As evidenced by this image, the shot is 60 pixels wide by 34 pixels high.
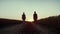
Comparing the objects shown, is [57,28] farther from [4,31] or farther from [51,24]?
[4,31]

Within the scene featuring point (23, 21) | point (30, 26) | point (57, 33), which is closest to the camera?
point (57, 33)

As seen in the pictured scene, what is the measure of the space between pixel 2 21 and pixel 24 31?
158 cm

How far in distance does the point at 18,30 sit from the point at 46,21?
194 cm

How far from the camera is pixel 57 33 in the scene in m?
12.1

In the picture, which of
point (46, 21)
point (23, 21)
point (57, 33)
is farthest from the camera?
point (23, 21)

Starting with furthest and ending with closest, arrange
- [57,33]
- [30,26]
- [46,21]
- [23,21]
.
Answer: [23,21] < [30,26] < [46,21] < [57,33]

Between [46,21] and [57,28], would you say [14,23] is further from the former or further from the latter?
[57,28]

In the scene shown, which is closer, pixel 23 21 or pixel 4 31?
pixel 4 31

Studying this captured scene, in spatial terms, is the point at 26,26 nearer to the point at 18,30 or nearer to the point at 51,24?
the point at 18,30

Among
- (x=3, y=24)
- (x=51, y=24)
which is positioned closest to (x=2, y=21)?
(x=3, y=24)

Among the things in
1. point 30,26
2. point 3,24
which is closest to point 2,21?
point 3,24

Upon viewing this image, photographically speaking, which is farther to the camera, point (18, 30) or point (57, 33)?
point (18, 30)

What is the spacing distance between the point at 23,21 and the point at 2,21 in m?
2.36

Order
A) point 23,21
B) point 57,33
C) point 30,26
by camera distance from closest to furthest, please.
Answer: point 57,33 → point 30,26 → point 23,21
